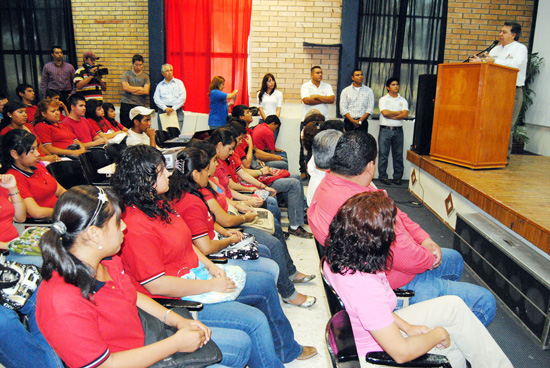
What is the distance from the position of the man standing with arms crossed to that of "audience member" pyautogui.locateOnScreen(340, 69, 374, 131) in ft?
0.68

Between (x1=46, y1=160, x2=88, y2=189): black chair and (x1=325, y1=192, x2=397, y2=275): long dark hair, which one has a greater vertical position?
(x1=325, y1=192, x2=397, y2=275): long dark hair

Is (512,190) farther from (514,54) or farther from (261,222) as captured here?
(261,222)

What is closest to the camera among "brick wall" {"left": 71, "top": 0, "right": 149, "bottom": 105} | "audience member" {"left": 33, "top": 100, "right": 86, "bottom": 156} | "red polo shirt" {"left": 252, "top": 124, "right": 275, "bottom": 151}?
"audience member" {"left": 33, "top": 100, "right": 86, "bottom": 156}

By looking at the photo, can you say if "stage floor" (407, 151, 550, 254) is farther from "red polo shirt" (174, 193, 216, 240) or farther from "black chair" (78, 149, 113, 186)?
"black chair" (78, 149, 113, 186)

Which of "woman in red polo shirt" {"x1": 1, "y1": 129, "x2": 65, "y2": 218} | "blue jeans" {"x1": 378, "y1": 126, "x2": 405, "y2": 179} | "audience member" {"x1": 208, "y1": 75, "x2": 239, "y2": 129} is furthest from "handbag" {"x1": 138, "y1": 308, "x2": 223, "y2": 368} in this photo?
"blue jeans" {"x1": 378, "y1": 126, "x2": 405, "y2": 179}

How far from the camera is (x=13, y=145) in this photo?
107 inches

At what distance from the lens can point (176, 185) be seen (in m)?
2.18

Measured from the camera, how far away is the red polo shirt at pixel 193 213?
2.13 m

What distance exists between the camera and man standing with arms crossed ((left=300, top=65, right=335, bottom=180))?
6.14 m

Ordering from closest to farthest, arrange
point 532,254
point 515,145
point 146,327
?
point 146,327
point 532,254
point 515,145

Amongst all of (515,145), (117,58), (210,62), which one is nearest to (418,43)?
(515,145)

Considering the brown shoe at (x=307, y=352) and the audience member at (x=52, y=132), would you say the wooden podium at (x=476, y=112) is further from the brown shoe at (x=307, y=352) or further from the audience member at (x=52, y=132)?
the audience member at (x=52, y=132)

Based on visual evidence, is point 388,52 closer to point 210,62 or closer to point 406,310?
point 210,62

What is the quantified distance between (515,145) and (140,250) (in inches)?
250
